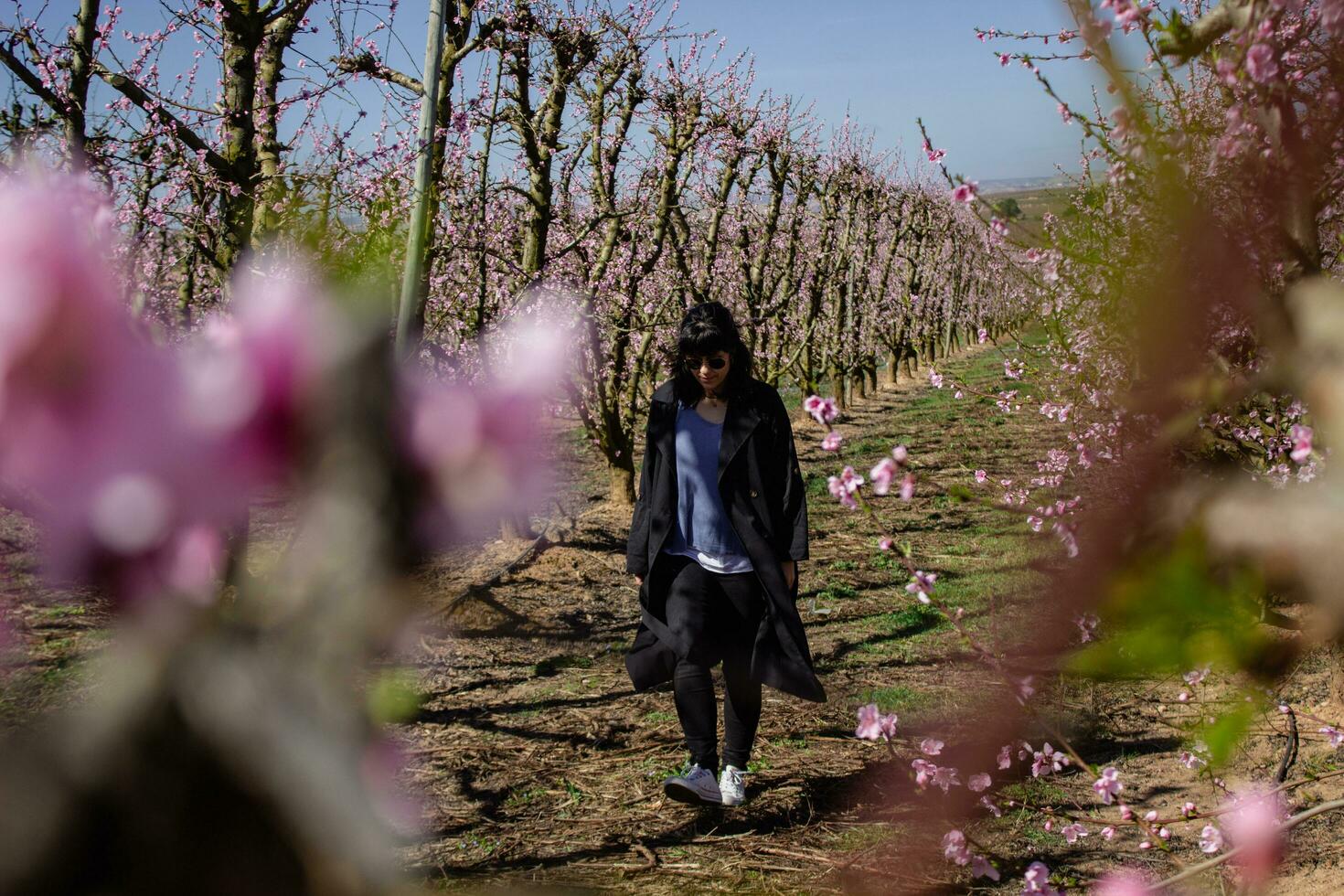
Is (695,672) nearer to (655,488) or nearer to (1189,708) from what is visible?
(655,488)

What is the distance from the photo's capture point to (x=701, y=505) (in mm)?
3682

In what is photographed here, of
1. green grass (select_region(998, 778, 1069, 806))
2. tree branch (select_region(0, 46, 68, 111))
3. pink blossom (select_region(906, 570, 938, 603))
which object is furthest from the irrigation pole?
tree branch (select_region(0, 46, 68, 111))

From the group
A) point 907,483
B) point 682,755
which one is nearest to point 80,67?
point 682,755

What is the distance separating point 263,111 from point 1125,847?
493 cm

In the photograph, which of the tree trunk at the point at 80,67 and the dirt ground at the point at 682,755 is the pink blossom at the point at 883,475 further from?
the tree trunk at the point at 80,67

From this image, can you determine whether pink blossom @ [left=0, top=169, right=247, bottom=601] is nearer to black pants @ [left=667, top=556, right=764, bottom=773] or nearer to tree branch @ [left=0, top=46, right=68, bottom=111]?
black pants @ [left=667, top=556, right=764, bottom=773]

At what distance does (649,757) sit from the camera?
446 centimetres

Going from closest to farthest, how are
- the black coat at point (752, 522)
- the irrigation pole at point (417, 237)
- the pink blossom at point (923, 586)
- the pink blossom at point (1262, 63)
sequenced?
the irrigation pole at point (417, 237) < the pink blossom at point (1262, 63) < the pink blossom at point (923, 586) < the black coat at point (752, 522)

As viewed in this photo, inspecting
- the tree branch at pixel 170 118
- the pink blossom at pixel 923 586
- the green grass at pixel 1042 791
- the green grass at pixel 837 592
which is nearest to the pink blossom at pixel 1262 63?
the pink blossom at pixel 923 586

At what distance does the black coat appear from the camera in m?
3.55

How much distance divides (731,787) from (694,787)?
0.19m

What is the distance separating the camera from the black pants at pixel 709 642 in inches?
143

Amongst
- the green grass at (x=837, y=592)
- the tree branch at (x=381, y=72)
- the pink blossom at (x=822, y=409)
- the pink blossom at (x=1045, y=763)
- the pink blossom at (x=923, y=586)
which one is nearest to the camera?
the pink blossom at (x=923, y=586)

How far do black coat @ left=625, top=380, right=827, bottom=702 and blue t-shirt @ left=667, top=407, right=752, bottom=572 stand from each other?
34 millimetres
